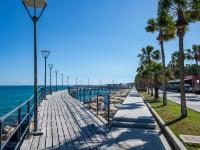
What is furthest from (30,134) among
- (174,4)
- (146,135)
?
(174,4)

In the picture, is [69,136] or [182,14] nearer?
[69,136]

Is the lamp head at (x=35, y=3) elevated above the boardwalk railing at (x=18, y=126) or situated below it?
above

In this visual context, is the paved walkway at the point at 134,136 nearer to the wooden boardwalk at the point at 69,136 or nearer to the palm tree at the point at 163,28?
the wooden boardwalk at the point at 69,136

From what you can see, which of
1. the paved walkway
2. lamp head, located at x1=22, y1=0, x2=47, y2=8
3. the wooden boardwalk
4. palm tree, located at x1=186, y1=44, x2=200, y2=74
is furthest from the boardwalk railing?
palm tree, located at x1=186, y1=44, x2=200, y2=74

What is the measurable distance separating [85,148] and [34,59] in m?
3.30

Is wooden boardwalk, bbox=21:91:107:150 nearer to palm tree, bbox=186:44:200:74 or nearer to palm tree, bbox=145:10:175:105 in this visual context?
palm tree, bbox=145:10:175:105

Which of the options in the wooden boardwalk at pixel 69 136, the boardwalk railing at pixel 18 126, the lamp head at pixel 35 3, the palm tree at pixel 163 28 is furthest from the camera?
the palm tree at pixel 163 28

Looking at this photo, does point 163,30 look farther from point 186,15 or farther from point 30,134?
point 30,134

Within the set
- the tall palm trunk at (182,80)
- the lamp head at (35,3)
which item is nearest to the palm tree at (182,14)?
the tall palm trunk at (182,80)

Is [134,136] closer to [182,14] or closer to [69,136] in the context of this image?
[69,136]

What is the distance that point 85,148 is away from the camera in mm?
5723

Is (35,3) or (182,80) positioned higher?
(35,3)

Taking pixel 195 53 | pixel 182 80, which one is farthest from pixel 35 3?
pixel 195 53

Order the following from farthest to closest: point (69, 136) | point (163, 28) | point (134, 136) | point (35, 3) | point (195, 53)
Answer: point (195, 53) < point (163, 28) < point (35, 3) < point (134, 136) < point (69, 136)
